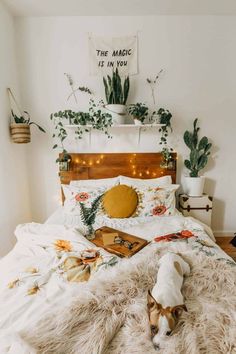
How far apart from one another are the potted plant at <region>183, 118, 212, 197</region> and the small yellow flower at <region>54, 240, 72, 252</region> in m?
1.58

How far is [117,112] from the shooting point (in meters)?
2.34

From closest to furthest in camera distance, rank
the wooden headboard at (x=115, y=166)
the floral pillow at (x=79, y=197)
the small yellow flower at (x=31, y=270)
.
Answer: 1. the small yellow flower at (x=31, y=270)
2. the floral pillow at (x=79, y=197)
3. the wooden headboard at (x=115, y=166)

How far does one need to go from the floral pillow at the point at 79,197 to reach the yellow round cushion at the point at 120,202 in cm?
11

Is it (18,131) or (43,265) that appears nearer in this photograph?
(43,265)

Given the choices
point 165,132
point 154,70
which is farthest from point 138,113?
point 154,70

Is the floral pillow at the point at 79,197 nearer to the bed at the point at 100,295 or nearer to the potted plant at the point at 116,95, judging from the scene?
the bed at the point at 100,295

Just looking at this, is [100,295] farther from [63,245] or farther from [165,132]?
[165,132]

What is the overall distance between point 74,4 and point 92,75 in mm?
649

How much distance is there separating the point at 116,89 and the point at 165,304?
2068 millimetres

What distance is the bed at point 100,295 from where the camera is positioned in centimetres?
74

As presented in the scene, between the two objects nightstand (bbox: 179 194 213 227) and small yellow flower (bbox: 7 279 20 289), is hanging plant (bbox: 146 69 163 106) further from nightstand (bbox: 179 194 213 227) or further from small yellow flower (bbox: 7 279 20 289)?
small yellow flower (bbox: 7 279 20 289)

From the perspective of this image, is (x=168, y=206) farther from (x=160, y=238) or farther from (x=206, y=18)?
(x=206, y=18)

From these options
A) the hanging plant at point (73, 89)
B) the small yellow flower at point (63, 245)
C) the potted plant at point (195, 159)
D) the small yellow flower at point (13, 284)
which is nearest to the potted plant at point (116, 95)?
the hanging plant at point (73, 89)

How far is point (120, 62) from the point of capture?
8.01 feet
